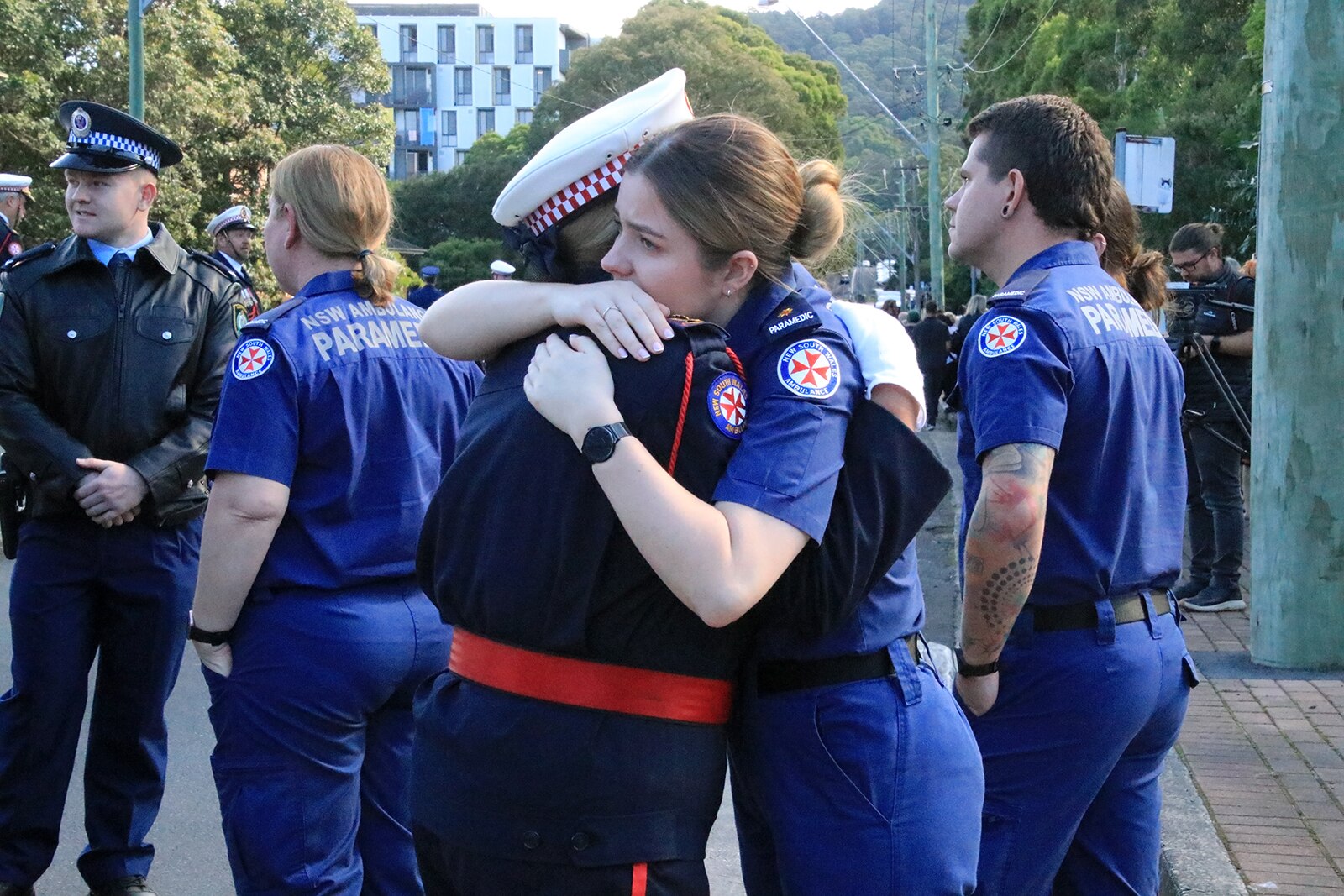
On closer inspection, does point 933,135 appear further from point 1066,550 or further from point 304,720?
point 304,720

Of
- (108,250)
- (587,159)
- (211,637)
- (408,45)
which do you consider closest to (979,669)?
(587,159)

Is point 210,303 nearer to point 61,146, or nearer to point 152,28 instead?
point 61,146

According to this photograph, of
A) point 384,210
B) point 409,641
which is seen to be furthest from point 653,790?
point 384,210

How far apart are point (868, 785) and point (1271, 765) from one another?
369cm

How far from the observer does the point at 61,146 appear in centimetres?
2394

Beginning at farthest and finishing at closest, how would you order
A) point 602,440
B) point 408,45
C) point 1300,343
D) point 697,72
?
point 408,45 → point 697,72 → point 1300,343 → point 602,440

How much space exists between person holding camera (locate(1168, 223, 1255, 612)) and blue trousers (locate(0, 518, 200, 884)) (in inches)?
225

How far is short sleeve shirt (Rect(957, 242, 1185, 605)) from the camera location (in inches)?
108

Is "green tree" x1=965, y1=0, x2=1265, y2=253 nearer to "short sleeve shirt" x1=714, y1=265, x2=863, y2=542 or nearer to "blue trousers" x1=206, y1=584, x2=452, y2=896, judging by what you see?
"blue trousers" x1=206, y1=584, x2=452, y2=896

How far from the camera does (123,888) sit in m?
4.14

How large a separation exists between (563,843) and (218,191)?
1125 inches

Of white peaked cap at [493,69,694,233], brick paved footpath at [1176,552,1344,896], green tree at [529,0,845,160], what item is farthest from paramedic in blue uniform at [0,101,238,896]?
green tree at [529,0,845,160]

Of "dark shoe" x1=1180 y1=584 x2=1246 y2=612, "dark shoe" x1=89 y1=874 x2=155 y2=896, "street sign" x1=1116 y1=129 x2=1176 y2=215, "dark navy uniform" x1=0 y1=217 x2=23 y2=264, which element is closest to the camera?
"dark shoe" x1=89 y1=874 x2=155 y2=896

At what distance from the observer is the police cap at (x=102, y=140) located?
4184 millimetres
